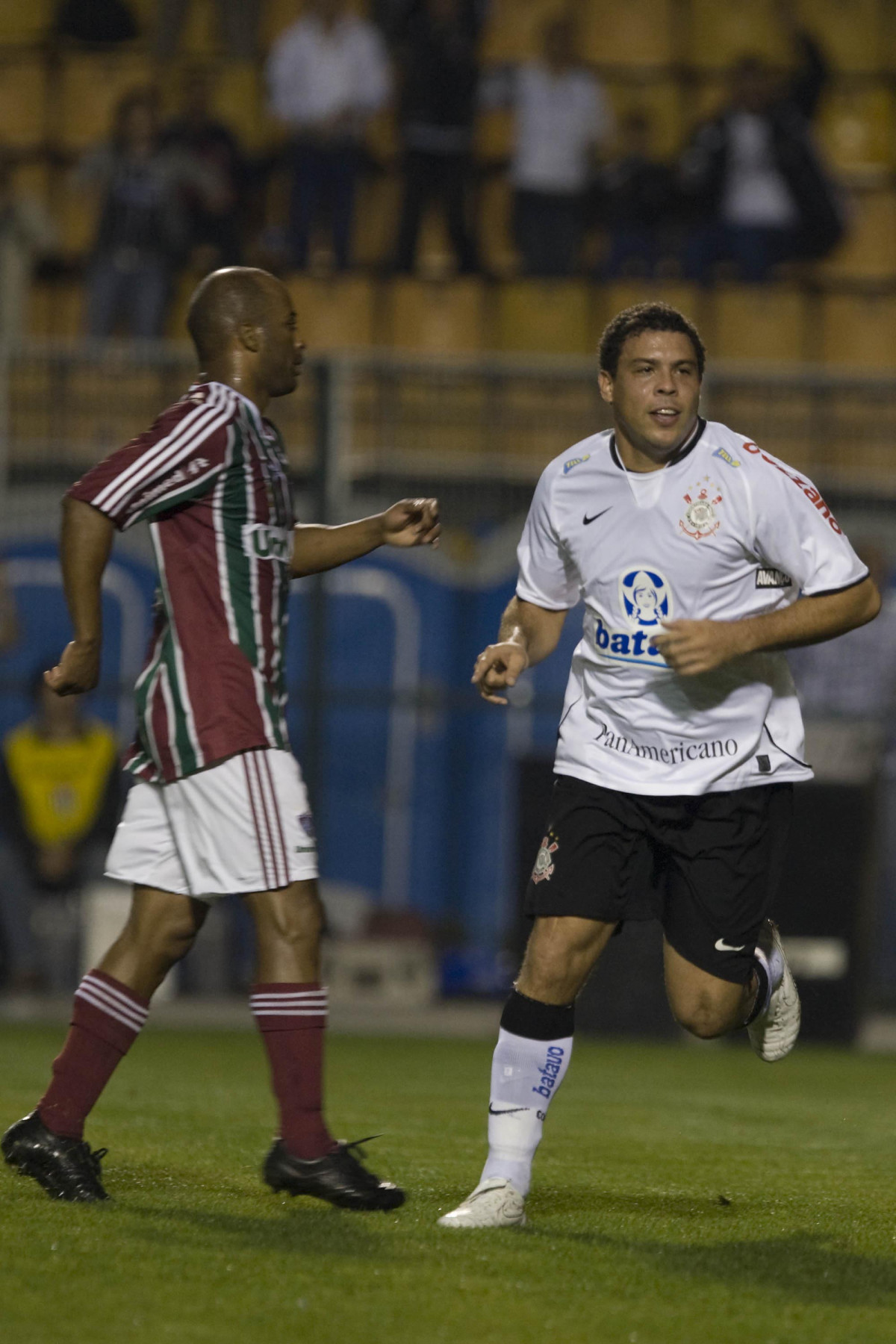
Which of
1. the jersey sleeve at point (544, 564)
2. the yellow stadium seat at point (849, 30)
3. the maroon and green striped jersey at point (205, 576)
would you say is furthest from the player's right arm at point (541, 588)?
the yellow stadium seat at point (849, 30)

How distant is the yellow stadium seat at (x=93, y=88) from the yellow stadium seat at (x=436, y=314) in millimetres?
3147

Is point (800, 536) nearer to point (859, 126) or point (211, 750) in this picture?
point (211, 750)

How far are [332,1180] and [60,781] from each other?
746cm

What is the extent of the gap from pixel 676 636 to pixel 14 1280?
1802mm

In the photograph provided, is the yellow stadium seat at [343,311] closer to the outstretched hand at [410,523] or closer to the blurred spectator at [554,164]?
the blurred spectator at [554,164]

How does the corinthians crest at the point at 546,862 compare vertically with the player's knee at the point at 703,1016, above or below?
above

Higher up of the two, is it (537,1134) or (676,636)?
(676,636)

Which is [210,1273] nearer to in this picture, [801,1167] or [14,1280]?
[14,1280]

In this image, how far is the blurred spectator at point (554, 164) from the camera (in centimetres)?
1472

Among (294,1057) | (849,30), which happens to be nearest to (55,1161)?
(294,1057)

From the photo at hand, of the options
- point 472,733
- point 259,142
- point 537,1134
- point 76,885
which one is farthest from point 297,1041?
point 259,142

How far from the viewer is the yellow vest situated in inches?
450

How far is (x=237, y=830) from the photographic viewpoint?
4.31 m

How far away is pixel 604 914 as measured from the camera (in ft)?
14.4
